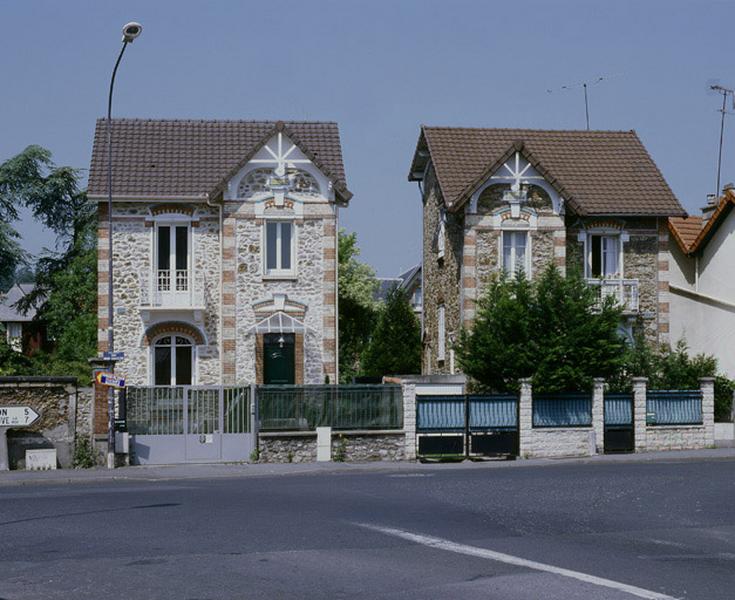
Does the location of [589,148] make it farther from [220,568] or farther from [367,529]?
[220,568]

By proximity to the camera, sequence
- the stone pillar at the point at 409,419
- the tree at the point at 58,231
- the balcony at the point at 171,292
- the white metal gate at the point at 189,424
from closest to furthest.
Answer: the white metal gate at the point at 189,424 → the stone pillar at the point at 409,419 → the balcony at the point at 171,292 → the tree at the point at 58,231

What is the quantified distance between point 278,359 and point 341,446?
701 centimetres

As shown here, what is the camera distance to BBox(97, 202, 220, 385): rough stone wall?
3700 cm

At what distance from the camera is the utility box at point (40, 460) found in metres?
28.4

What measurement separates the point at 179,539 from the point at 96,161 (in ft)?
84.2

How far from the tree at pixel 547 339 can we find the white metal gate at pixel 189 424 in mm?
6856

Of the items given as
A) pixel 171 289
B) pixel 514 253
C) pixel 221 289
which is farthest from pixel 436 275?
pixel 171 289

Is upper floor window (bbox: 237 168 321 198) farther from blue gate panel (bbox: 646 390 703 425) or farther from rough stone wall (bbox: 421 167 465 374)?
blue gate panel (bbox: 646 390 703 425)

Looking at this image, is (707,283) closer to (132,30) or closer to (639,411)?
(639,411)

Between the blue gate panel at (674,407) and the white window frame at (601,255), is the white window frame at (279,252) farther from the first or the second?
the blue gate panel at (674,407)

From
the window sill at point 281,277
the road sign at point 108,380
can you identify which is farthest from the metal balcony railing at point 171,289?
the road sign at point 108,380

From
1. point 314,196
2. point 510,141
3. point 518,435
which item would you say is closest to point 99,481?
point 518,435

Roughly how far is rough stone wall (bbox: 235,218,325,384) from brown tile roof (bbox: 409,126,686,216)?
4783 millimetres

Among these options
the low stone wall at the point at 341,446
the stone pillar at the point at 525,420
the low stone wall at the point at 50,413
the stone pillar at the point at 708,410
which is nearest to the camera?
the low stone wall at the point at 50,413
